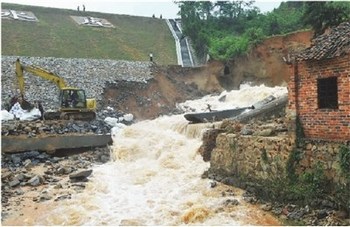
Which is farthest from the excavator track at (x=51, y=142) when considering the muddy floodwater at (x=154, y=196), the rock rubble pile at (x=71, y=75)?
the rock rubble pile at (x=71, y=75)

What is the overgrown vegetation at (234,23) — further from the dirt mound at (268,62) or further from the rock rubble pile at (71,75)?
the rock rubble pile at (71,75)

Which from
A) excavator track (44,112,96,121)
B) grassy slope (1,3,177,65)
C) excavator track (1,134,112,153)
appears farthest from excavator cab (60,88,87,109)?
grassy slope (1,3,177,65)

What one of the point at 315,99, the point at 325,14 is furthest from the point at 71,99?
the point at 315,99

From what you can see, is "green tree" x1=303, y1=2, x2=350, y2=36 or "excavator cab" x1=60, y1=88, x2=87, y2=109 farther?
"green tree" x1=303, y1=2, x2=350, y2=36

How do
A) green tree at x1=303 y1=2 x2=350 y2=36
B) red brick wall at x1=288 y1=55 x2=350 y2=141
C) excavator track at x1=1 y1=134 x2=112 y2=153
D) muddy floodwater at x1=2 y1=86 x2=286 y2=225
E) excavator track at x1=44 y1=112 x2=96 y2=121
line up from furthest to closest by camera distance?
green tree at x1=303 y1=2 x2=350 y2=36 → excavator track at x1=44 y1=112 x2=96 y2=121 → excavator track at x1=1 y1=134 x2=112 y2=153 → muddy floodwater at x1=2 y1=86 x2=286 y2=225 → red brick wall at x1=288 y1=55 x2=350 y2=141

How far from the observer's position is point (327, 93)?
10508mm

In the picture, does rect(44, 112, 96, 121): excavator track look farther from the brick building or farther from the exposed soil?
the brick building

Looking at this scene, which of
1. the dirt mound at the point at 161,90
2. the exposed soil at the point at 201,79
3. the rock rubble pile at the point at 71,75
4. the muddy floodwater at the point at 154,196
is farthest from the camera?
the exposed soil at the point at 201,79

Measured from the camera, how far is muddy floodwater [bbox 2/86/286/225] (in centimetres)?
1088

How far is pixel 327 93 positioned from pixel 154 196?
5.69 metres

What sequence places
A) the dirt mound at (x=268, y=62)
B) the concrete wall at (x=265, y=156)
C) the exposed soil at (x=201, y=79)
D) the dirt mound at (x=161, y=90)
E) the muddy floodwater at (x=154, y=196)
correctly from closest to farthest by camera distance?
1. the concrete wall at (x=265, y=156)
2. the muddy floodwater at (x=154, y=196)
3. the dirt mound at (x=161, y=90)
4. the exposed soil at (x=201, y=79)
5. the dirt mound at (x=268, y=62)

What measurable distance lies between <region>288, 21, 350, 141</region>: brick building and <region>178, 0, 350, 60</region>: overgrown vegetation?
1450cm

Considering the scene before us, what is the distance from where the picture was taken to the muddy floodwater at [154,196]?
10.9 meters

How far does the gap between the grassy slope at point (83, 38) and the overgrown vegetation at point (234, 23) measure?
3.01m
